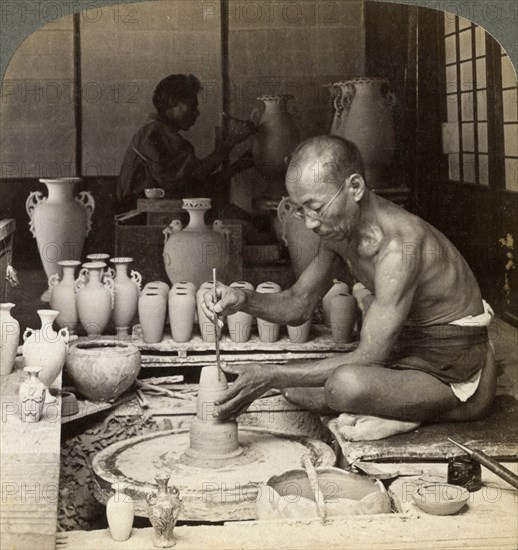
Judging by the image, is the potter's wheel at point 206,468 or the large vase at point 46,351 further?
the large vase at point 46,351

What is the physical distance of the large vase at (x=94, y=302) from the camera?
6.81m

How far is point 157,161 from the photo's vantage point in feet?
28.0

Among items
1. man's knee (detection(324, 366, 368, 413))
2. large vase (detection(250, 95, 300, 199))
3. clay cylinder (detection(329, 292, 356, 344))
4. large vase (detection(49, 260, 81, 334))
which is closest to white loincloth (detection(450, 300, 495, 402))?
man's knee (detection(324, 366, 368, 413))

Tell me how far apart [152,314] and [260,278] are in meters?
1.84

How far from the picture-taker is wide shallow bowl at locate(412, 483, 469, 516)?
13.6 feet

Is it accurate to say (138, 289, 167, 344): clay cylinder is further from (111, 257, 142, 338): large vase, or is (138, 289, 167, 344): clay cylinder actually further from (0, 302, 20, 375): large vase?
(0, 302, 20, 375): large vase

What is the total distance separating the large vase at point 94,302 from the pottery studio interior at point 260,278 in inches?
0.7

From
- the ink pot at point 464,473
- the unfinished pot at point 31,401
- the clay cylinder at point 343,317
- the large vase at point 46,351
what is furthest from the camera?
the clay cylinder at point 343,317

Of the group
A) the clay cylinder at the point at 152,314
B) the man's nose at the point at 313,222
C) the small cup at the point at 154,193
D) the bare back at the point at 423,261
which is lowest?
the clay cylinder at the point at 152,314

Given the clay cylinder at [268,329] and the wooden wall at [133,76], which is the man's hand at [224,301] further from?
the wooden wall at [133,76]

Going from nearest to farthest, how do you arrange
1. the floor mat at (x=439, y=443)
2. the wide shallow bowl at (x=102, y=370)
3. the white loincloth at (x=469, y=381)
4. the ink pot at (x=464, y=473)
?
the ink pot at (x=464, y=473), the floor mat at (x=439, y=443), the white loincloth at (x=469, y=381), the wide shallow bowl at (x=102, y=370)

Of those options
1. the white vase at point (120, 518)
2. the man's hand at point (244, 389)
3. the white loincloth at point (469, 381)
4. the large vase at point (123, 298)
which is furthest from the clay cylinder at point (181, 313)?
the white vase at point (120, 518)

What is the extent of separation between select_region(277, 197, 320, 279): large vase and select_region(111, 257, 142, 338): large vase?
1554mm

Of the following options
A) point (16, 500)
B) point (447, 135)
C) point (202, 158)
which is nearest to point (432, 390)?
point (16, 500)
